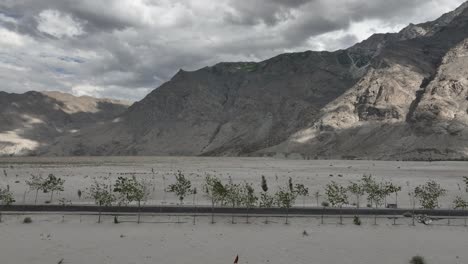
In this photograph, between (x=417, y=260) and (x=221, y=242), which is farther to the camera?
(x=221, y=242)

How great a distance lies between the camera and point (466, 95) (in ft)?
595

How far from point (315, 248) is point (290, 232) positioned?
5.35m

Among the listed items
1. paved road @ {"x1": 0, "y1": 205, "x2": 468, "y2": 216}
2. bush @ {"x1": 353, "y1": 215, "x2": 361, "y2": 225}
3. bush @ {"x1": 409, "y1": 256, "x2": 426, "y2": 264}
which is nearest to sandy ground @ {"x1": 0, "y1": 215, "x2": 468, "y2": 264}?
bush @ {"x1": 353, "y1": 215, "x2": 361, "y2": 225}

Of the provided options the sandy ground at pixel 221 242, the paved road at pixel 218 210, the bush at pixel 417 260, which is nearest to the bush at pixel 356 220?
the sandy ground at pixel 221 242

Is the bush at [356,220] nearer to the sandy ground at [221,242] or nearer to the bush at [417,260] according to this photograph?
the sandy ground at [221,242]

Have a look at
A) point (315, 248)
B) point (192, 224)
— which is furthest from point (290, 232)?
point (192, 224)

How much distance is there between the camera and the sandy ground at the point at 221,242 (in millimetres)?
32594

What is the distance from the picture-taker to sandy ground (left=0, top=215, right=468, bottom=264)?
107 feet

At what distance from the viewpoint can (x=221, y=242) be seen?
37156 millimetres

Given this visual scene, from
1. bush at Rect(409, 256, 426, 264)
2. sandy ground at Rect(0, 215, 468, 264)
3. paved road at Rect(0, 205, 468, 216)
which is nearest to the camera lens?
bush at Rect(409, 256, 426, 264)

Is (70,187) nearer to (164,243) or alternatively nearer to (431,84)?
(164,243)

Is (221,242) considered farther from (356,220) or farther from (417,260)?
(356,220)

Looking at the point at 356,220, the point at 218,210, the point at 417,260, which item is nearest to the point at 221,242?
the point at 218,210

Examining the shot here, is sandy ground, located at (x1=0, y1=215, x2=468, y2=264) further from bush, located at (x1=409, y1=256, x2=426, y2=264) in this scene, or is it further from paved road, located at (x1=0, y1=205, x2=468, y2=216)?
paved road, located at (x1=0, y1=205, x2=468, y2=216)
